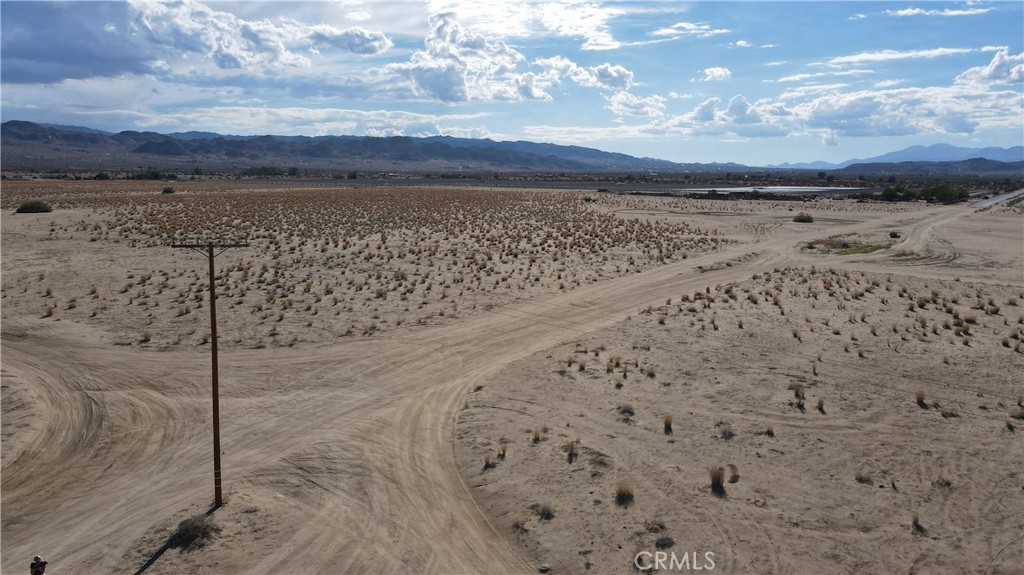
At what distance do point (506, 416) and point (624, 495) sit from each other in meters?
4.47

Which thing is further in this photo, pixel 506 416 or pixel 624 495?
pixel 506 416

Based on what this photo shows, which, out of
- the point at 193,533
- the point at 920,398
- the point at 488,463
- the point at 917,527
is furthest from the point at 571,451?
the point at 920,398

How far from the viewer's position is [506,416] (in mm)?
15758

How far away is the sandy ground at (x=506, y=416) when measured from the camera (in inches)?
437

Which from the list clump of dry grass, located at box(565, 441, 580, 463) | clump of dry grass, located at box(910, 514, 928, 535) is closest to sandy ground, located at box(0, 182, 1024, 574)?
clump of dry grass, located at box(910, 514, 928, 535)

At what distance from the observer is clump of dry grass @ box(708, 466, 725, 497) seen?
12102 millimetres

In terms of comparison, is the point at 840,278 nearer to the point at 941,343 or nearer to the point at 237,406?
the point at 941,343

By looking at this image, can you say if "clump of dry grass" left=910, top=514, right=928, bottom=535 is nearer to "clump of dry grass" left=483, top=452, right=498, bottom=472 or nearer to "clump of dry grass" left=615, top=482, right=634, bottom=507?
"clump of dry grass" left=615, top=482, right=634, bottom=507

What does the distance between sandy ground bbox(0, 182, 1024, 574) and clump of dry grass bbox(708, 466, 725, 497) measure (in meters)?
0.21

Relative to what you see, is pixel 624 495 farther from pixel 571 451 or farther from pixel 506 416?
pixel 506 416

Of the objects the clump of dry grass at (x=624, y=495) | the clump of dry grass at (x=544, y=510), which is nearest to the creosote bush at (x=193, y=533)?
the clump of dry grass at (x=544, y=510)

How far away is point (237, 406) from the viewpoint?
55.0ft

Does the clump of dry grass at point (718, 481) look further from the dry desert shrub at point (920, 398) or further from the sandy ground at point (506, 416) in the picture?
the dry desert shrub at point (920, 398)

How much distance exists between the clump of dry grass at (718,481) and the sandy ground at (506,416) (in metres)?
0.21
